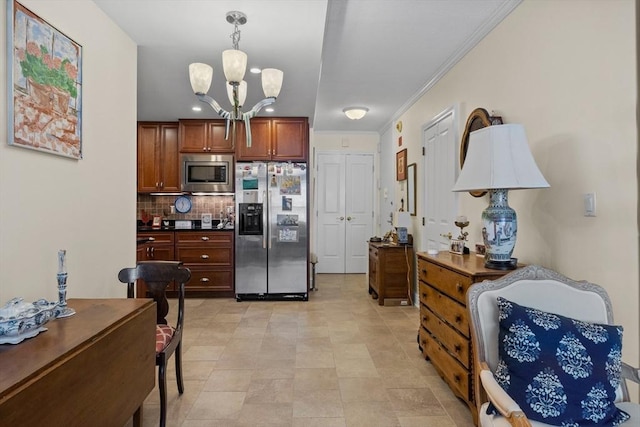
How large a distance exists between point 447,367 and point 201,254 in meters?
3.34

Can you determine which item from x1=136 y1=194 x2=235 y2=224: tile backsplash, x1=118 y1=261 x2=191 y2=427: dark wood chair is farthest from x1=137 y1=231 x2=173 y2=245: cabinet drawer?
x1=118 y1=261 x2=191 y2=427: dark wood chair

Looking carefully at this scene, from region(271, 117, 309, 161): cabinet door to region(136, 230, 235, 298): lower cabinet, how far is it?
1.26 meters

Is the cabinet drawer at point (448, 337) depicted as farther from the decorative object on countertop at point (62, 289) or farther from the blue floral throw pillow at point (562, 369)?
the decorative object on countertop at point (62, 289)

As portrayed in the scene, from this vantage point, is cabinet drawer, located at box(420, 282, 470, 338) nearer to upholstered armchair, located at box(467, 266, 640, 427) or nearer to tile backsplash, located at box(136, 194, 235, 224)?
upholstered armchair, located at box(467, 266, 640, 427)

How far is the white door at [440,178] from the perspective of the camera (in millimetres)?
3295

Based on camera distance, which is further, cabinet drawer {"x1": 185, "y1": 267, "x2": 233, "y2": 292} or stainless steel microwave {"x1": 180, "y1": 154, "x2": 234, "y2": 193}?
stainless steel microwave {"x1": 180, "y1": 154, "x2": 234, "y2": 193}

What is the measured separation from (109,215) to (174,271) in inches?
22.9

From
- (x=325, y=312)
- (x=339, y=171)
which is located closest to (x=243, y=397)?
(x=325, y=312)

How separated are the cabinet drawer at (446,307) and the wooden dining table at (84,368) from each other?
1.69 meters

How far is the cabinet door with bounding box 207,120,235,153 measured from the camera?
185 inches

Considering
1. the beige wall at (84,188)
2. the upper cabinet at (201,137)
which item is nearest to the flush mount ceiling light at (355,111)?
the upper cabinet at (201,137)

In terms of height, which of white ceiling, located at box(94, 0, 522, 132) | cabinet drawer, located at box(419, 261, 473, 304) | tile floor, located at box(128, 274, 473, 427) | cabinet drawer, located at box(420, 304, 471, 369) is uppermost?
white ceiling, located at box(94, 0, 522, 132)

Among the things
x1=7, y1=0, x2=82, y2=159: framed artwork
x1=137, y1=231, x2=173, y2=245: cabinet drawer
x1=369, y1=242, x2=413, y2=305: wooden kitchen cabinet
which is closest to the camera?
x1=7, y1=0, x2=82, y2=159: framed artwork

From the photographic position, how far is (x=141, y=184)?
15.8 feet
